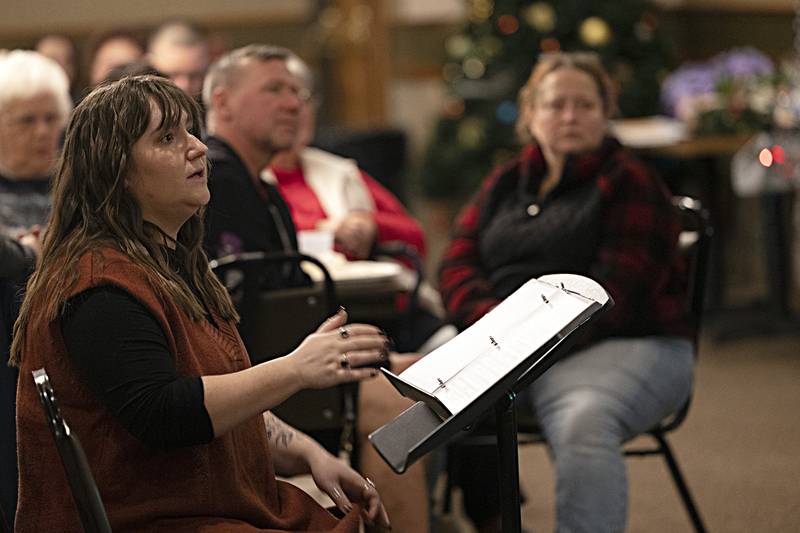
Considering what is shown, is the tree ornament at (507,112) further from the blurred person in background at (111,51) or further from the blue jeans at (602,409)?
the blue jeans at (602,409)

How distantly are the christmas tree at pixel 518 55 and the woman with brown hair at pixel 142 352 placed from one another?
5035mm

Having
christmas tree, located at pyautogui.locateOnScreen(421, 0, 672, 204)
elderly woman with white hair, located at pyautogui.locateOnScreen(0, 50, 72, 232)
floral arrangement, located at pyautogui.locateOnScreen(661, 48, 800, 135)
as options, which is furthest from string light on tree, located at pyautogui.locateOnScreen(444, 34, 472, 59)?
elderly woman with white hair, located at pyautogui.locateOnScreen(0, 50, 72, 232)

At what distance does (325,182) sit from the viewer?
3873 mm

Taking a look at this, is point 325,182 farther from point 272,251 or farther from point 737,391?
point 737,391

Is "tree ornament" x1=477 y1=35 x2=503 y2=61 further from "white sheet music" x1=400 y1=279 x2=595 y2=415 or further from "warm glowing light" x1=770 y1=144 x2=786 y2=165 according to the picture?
"white sheet music" x1=400 y1=279 x2=595 y2=415

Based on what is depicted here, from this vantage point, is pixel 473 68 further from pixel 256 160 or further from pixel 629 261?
pixel 629 261

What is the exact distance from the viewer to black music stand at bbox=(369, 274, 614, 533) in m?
1.48

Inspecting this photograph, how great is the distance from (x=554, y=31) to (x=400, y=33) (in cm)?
151

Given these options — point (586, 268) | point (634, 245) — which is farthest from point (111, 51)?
point (634, 245)

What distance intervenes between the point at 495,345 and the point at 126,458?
0.51 metres

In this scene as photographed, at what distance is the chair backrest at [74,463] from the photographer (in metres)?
1.45

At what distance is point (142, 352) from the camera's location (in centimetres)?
157

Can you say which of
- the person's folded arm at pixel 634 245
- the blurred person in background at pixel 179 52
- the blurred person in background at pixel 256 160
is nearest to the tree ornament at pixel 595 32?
the blurred person in background at pixel 179 52

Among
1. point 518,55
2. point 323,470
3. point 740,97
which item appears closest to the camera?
point 323,470
